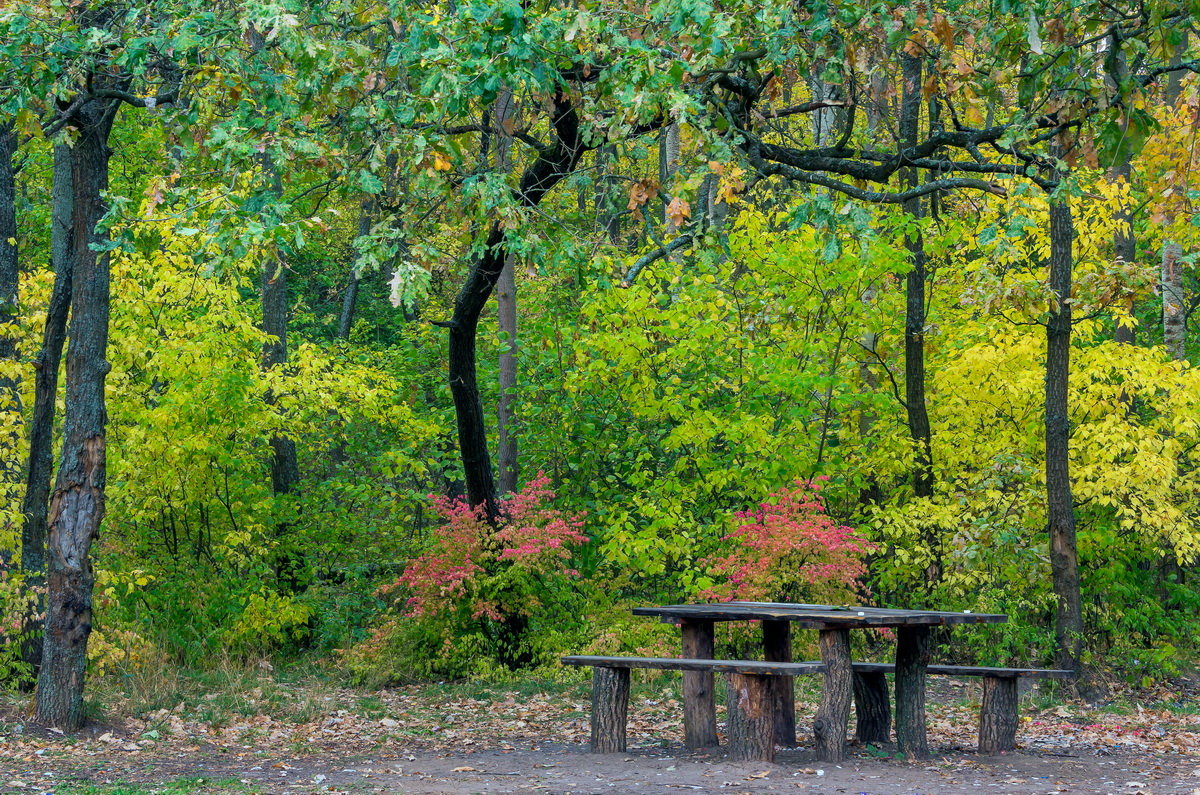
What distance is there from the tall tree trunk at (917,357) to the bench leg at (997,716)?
5097mm

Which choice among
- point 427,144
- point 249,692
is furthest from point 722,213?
point 427,144

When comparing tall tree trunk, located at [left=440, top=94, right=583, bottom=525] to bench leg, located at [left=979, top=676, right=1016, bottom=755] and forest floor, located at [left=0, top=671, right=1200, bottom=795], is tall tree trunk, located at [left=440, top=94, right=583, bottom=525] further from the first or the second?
bench leg, located at [left=979, top=676, right=1016, bottom=755]

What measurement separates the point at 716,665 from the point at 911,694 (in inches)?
55.2

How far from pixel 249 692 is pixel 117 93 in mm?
5337

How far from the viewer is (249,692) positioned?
1093 cm

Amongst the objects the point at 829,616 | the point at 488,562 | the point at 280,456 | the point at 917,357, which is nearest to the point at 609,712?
the point at 829,616

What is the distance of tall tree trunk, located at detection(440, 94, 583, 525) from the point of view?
9797mm

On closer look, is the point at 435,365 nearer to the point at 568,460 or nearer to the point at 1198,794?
the point at 568,460

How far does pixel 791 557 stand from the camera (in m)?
11.6

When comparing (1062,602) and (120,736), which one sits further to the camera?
(1062,602)

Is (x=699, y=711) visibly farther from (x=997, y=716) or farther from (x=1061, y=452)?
(x=1061, y=452)

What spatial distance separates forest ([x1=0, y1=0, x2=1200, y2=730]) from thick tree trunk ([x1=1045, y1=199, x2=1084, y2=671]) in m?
0.03

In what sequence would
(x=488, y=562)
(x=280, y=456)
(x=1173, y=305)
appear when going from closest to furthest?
(x=488, y=562) < (x=1173, y=305) < (x=280, y=456)

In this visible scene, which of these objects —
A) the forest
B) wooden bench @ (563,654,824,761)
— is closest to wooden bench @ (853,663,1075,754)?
wooden bench @ (563,654,824,761)
